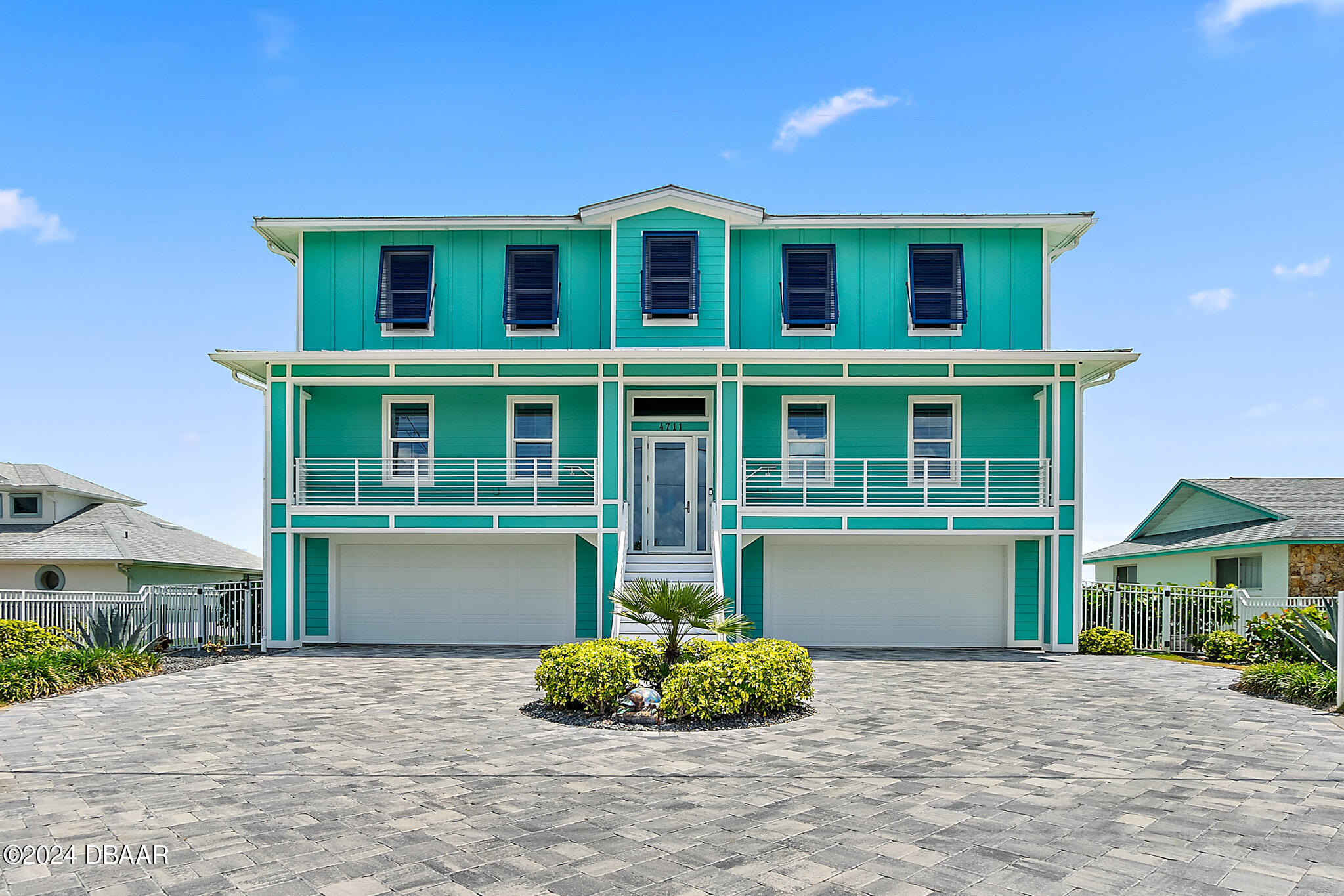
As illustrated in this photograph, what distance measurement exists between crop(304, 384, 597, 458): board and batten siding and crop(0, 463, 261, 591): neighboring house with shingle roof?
861 centimetres

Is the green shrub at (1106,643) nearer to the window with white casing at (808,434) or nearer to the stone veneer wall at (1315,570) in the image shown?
the stone veneer wall at (1315,570)

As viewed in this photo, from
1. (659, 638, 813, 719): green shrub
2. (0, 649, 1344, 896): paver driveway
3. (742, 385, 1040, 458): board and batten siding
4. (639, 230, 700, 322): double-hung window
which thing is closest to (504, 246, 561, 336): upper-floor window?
(639, 230, 700, 322): double-hung window

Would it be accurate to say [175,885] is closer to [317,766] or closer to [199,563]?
[317,766]

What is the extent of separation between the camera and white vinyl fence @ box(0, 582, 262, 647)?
18219 mm

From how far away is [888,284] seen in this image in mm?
19734

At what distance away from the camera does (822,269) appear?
64.8 ft

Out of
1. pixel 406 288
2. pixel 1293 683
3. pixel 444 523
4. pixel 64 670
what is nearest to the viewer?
pixel 1293 683

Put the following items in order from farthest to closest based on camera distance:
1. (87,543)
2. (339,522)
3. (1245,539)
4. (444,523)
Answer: (87,543) < (1245,539) < (444,523) < (339,522)

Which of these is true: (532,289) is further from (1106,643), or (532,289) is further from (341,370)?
(1106,643)

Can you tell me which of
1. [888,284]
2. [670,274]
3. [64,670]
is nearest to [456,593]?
[64,670]

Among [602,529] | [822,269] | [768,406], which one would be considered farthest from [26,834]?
[822,269]

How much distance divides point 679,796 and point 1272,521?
21.7m

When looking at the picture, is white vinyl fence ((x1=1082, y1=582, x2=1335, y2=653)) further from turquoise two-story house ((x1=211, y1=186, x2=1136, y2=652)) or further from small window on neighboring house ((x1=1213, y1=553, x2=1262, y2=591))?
small window on neighboring house ((x1=1213, y1=553, x2=1262, y2=591))

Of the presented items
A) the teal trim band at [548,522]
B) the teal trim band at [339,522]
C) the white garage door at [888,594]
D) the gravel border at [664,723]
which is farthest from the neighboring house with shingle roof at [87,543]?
the gravel border at [664,723]
